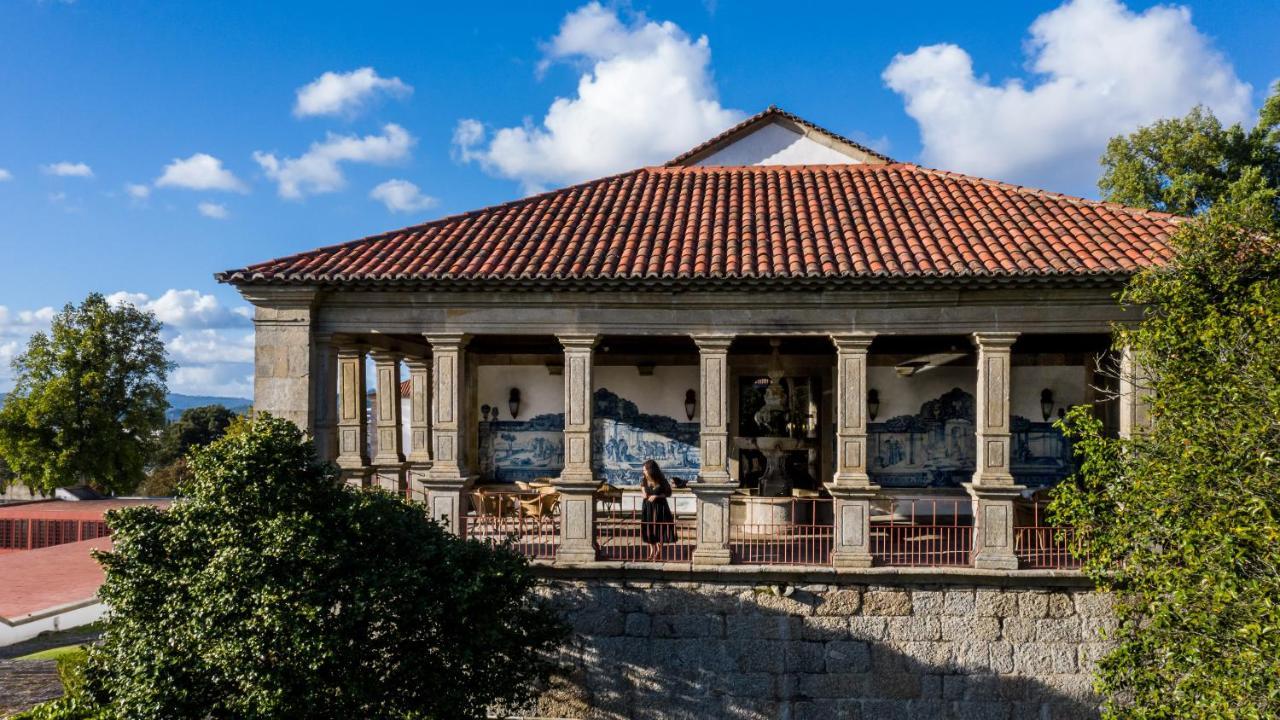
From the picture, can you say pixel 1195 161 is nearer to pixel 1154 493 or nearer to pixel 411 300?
pixel 1154 493

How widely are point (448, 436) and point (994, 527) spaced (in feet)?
19.6

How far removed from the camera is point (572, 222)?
8891 millimetres

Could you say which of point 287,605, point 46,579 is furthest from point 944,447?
point 46,579

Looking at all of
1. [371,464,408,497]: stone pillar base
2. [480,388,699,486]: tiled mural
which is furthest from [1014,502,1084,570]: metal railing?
[371,464,408,497]: stone pillar base

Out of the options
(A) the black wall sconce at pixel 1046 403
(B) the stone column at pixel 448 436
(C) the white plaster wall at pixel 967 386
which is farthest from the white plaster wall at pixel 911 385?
(B) the stone column at pixel 448 436

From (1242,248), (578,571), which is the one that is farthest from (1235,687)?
(578,571)

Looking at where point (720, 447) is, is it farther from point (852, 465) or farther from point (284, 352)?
point (284, 352)

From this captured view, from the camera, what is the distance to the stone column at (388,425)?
1023 centimetres

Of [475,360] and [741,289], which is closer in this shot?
[741,289]

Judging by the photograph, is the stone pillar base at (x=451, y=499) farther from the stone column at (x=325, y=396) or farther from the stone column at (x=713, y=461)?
the stone column at (x=713, y=461)

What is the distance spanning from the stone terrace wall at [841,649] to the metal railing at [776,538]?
0.43m

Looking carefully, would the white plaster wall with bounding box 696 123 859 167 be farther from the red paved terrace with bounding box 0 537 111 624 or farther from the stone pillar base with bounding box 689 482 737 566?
the red paved terrace with bounding box 0 537 111 624

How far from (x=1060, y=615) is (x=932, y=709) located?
5.34 feet

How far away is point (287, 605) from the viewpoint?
5.05m
